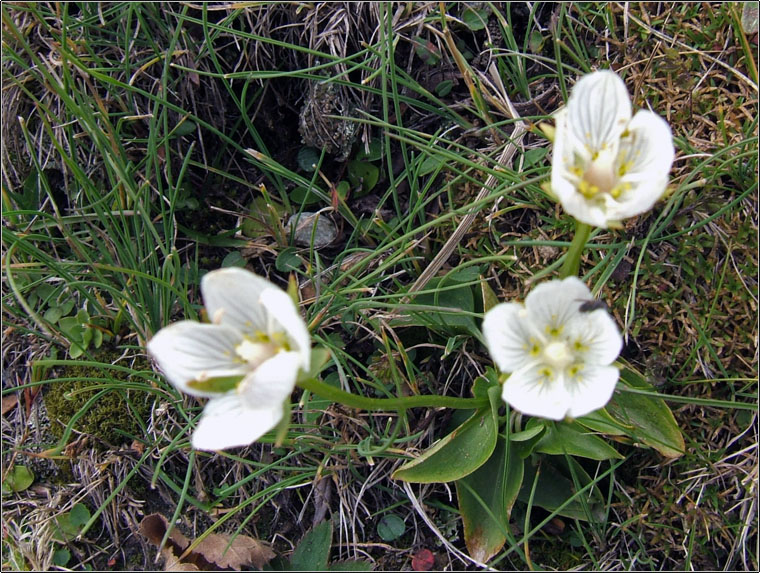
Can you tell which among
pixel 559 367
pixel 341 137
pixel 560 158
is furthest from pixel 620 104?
pixel 341 137

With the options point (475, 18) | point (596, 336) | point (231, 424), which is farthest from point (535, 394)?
point (475, 18)

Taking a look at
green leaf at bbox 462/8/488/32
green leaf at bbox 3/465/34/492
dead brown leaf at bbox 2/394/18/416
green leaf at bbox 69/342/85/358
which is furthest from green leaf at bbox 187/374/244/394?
green leaf at bbox 462/8/488/32

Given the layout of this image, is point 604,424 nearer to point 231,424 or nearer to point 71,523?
point 231,424

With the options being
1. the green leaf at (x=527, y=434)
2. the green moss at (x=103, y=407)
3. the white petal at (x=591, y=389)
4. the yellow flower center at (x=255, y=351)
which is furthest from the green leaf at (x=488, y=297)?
the green moss at (x=103, y=407)

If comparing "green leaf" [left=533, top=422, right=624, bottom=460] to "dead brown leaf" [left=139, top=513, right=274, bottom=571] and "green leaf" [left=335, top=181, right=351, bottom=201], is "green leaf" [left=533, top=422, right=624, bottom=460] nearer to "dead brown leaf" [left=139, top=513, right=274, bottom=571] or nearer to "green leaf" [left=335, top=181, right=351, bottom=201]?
"dead brown leaf" [left=139, top=513, right=274, bottom=571]

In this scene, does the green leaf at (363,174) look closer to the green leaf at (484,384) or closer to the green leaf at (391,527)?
the green leaf at (484,384)

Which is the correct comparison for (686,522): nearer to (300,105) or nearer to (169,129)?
(300,105)
